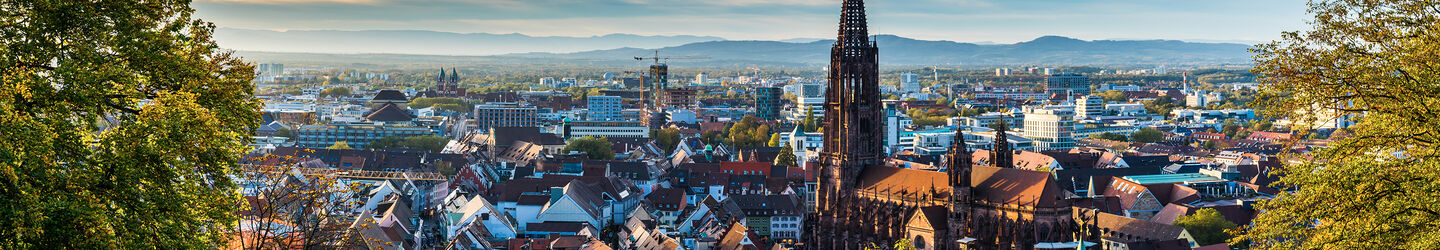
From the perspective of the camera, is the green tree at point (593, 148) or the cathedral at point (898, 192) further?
the green tree at point (593, 148)

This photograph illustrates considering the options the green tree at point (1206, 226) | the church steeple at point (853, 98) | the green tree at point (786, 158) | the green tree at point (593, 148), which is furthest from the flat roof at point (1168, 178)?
the green tree at point (593, 148)

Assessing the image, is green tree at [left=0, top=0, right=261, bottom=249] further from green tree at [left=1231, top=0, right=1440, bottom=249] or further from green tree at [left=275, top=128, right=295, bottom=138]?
green tree at [left=275, top=128, right=295, bottom=138]

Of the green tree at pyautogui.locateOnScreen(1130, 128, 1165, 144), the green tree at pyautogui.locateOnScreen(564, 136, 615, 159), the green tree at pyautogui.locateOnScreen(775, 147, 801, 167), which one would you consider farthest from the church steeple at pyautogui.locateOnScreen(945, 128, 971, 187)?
the green tree at pyautogui.locateOnScreen(1130, 128, 1165, 144)

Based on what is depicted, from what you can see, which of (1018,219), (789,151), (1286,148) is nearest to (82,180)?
(1286,148)

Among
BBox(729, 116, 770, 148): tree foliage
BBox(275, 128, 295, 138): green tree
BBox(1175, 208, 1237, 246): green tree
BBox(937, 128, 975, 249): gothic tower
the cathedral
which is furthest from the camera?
BBox(275, 128, 295, 138): green tree

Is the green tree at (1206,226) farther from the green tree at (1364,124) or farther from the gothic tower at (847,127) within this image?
the green tree at (1364,124)

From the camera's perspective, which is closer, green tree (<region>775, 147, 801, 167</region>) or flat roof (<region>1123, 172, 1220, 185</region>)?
flat roof (<region>1123, 172, 1220, 185</region>)

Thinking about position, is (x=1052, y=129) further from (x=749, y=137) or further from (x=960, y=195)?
(x=960, y=195)
